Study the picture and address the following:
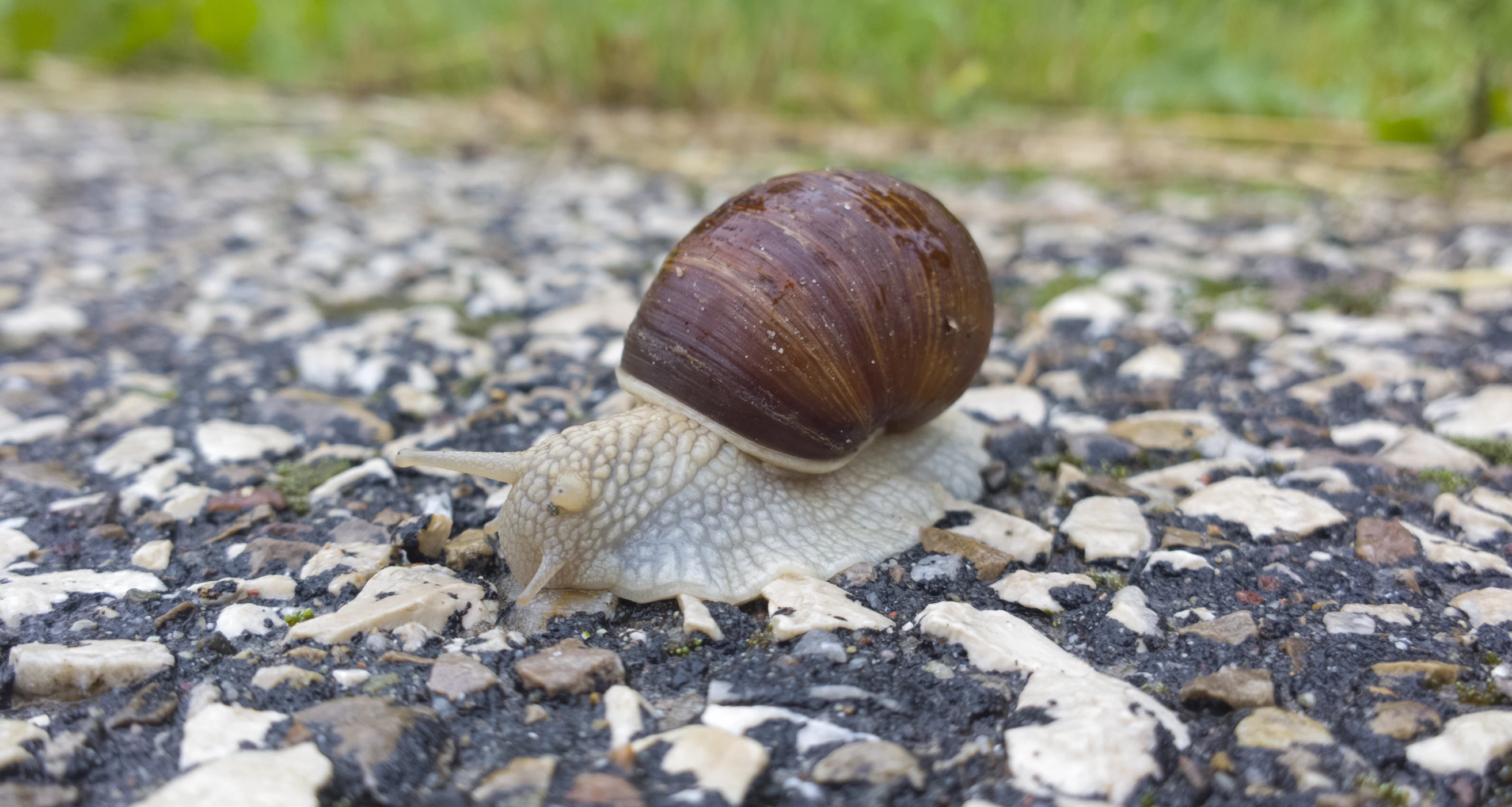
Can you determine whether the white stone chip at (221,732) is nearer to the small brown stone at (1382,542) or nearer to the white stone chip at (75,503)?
the white stone chip at (75,503)

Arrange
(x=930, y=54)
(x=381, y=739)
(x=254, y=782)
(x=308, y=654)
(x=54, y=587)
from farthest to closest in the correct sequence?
(x=930, y=54) → (x=54, y=587) → (x=308, y=654) → (x=381, y=739) → (x=254, y=782)

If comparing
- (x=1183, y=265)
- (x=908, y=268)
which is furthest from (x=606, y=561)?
(x=1183, y=265)

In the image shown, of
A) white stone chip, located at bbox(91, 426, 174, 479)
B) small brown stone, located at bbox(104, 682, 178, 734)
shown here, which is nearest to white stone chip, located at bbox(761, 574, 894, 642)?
small brown stone, located at bbox(104, 682, 178, 734)

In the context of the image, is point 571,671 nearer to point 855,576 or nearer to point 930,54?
point 855,576

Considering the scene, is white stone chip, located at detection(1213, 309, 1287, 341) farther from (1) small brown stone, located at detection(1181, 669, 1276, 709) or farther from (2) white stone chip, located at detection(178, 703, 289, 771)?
(2) white stone chip, located at detection(178, 703, 289, 771)

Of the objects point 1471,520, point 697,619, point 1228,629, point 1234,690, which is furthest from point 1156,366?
point 697,619

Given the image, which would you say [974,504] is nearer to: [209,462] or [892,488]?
[892,488]
